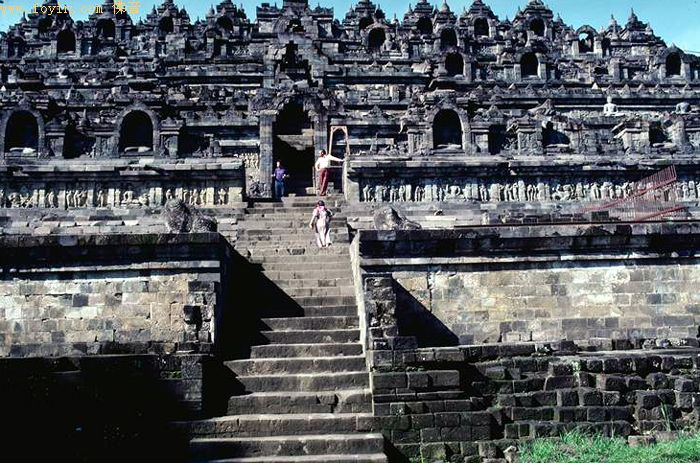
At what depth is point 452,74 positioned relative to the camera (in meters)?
34.3

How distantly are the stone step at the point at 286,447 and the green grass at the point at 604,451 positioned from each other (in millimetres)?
1862

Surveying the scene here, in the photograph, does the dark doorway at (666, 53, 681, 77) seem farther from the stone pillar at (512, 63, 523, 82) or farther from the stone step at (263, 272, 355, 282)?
the stone step at (263, 272, 355, 282)

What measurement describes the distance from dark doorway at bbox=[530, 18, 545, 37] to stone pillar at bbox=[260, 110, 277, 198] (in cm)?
2803

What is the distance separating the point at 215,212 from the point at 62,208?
466cm

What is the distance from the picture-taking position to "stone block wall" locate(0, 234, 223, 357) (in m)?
10.1

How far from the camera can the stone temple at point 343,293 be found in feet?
26.1

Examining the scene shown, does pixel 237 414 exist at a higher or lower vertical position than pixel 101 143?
lower

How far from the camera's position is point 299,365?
9.11m

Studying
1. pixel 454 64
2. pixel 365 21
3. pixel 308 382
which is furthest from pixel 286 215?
pixel 365 21

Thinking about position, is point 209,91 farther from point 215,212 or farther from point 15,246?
point 15,246

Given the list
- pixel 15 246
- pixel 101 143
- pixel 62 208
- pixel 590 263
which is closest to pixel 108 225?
pixel 62 208

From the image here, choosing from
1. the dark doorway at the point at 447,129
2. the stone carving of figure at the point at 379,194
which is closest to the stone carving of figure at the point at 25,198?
the stone carving of figure at the point at 379,194

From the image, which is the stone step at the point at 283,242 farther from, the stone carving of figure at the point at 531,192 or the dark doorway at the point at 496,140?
the dark doorway at the point at 496,140

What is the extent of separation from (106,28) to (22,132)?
23199 millimetres
